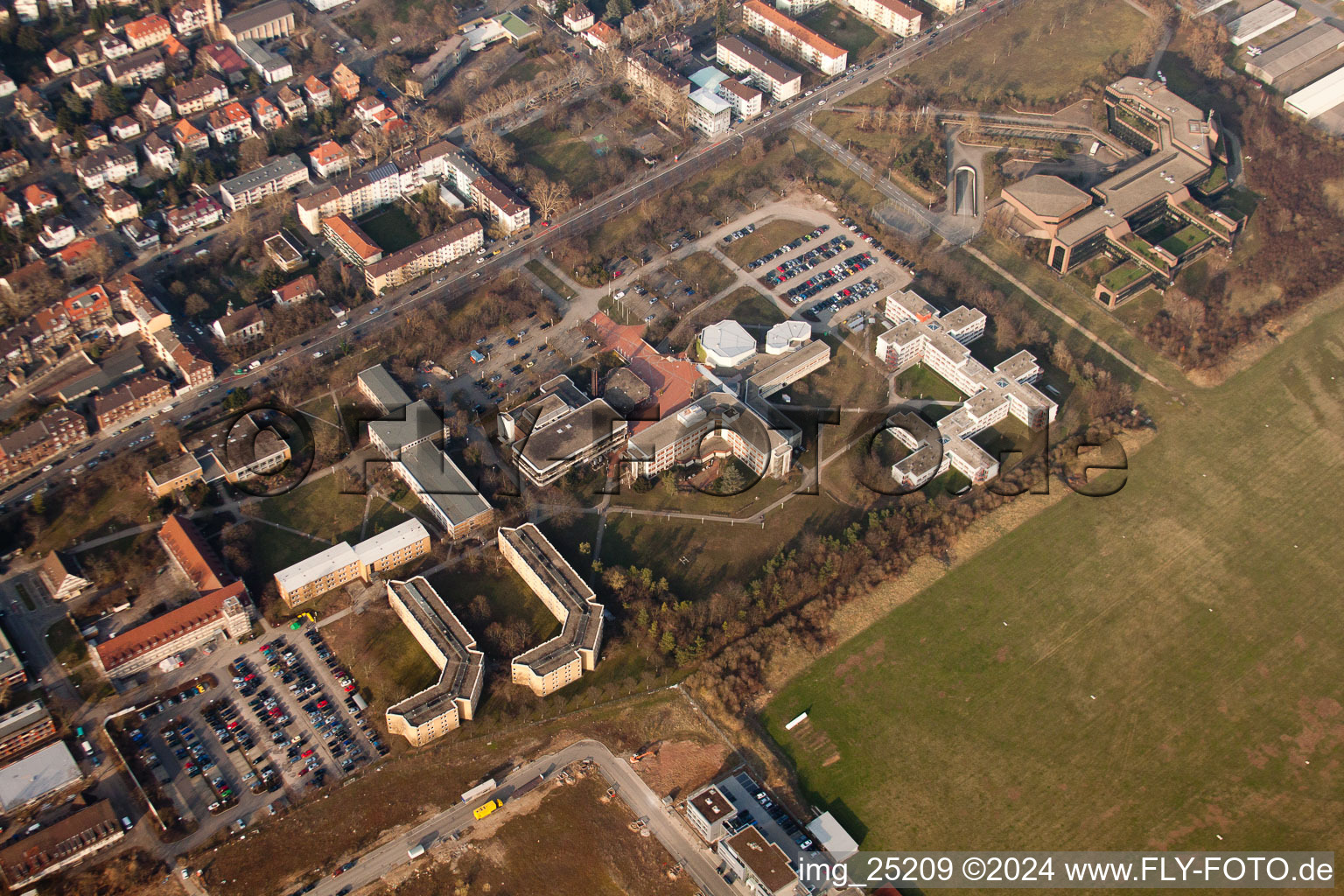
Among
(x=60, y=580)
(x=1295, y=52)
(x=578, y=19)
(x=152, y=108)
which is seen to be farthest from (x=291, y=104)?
(x=1295, y=52)

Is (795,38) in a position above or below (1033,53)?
above

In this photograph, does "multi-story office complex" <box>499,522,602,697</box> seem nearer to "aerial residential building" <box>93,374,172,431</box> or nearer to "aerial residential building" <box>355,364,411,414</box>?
"aerial residential building" <box>355,364,411,414</box>

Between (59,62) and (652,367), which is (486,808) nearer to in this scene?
(652,367)

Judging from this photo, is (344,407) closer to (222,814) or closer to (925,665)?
(222,814)

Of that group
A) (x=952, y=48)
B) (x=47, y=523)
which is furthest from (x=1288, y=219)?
(x=47, y=523)

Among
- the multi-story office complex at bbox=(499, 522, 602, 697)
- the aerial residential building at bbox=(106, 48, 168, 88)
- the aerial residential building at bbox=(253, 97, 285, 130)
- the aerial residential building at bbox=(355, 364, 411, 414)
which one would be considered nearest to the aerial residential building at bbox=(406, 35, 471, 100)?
the aerial residential building at bbox=(253, 97, 285, 130)

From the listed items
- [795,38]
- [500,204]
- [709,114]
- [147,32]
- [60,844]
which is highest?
[147,32]
